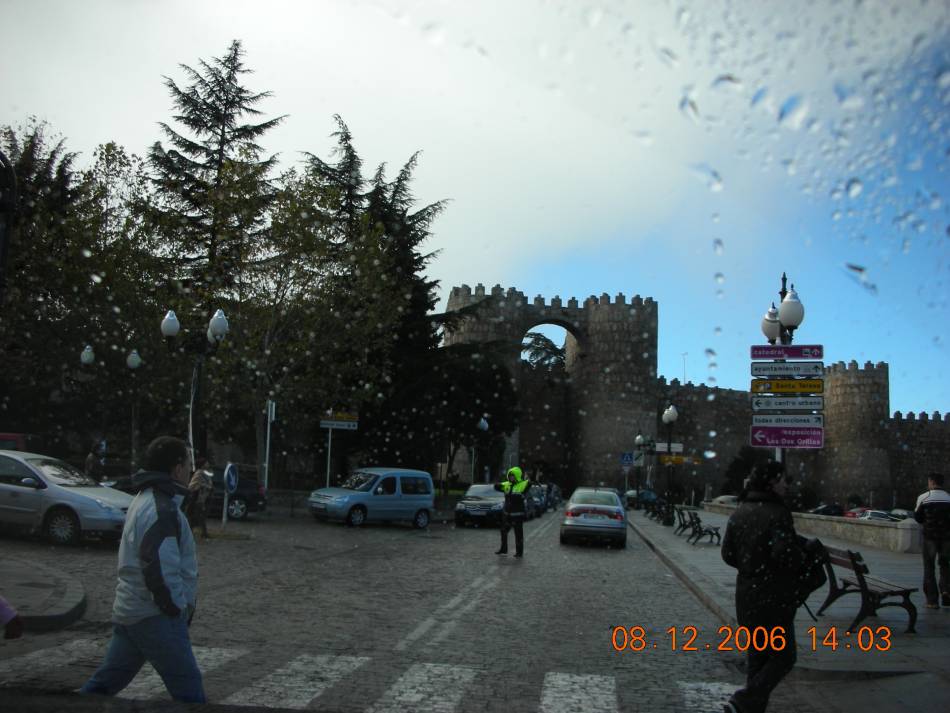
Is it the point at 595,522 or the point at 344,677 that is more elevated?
the point at 595,522

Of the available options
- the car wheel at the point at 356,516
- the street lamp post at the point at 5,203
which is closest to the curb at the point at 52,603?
the street lamp post at the point at 5,203

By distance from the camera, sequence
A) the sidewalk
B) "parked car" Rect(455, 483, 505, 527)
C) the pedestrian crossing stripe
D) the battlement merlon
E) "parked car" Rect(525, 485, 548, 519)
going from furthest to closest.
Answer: the battlement merlon → "parked car" Rect(525, 485, 548, 519) → "parked car" Rect(455, 483, 505, 527) → the sidewalk → the pedestrian crossing stripe

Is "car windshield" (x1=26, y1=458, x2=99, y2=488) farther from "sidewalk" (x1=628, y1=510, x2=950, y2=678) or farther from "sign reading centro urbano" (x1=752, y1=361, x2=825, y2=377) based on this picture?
"sign reading centro urbano" (x1=752, y1=361, x2=825, y2=377)

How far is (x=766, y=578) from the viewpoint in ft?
16.9

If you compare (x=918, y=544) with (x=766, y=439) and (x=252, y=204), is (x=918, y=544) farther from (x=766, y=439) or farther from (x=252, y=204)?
(x=252, y=204)

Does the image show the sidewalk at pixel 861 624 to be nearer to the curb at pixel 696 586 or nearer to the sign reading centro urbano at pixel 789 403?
the curb at pixel 696 586

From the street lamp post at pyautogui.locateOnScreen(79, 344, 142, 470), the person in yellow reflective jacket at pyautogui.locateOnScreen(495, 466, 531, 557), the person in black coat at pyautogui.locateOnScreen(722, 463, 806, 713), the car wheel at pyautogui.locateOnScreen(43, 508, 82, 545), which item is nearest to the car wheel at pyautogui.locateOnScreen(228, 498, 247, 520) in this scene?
the street lamp post at pyautogui.locateOnScreen(79, 344, 142, 470)

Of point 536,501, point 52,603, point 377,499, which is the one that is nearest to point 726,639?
point 52,603

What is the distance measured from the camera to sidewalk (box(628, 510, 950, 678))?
6.92 metres

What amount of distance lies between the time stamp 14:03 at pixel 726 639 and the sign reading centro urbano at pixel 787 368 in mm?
3664

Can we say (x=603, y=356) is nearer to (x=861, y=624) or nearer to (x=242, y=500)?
(x=242, y=500)

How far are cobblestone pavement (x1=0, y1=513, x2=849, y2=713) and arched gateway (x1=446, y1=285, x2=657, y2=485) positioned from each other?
160 ft

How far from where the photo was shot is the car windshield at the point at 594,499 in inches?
826

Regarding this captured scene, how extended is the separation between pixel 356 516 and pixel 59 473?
963 centimetres
